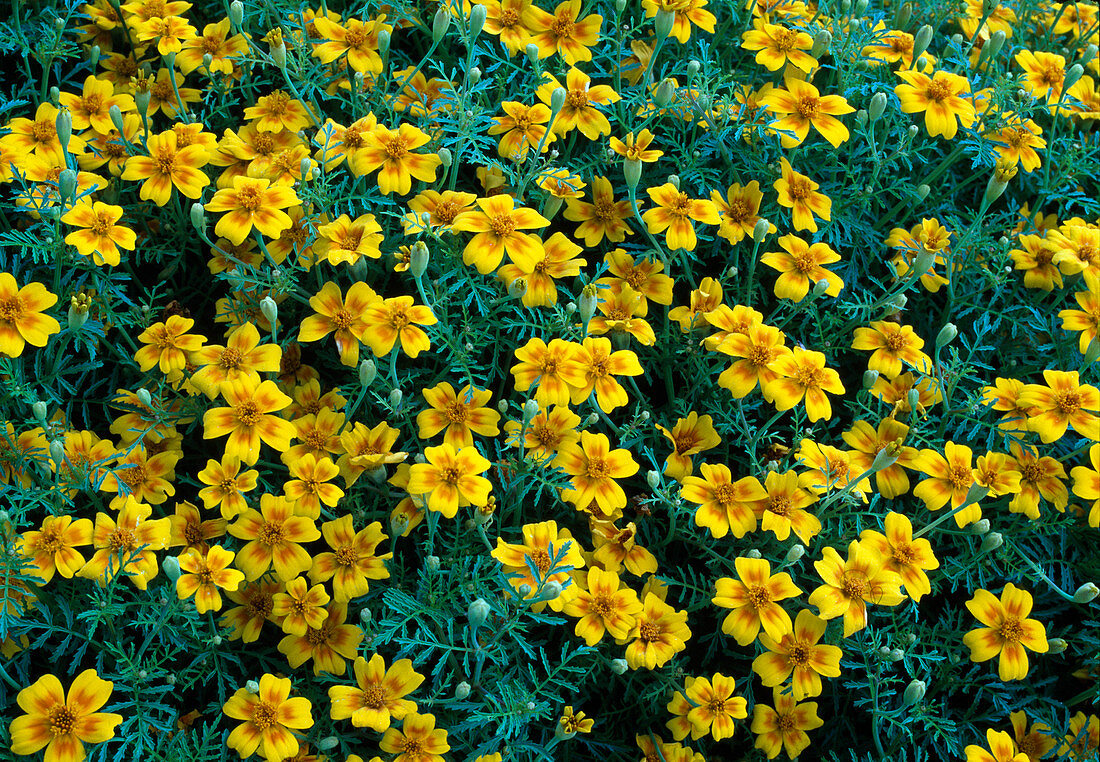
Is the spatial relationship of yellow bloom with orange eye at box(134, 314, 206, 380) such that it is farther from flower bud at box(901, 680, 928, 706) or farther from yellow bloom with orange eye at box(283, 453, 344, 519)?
flower bud at box(901, 680, 928, 706)

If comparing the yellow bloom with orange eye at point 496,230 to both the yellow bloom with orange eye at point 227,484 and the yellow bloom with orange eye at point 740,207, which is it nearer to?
the yellow bloom with orange eye at point 740,207

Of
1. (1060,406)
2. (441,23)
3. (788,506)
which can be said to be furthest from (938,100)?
(441,23)

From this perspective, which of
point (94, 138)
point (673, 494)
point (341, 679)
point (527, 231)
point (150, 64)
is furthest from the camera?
point (150, 64)

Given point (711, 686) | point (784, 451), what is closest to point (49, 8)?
point (784, 451)

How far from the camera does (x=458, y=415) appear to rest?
2.14 metres

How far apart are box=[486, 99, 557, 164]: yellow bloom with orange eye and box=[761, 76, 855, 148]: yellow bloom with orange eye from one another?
591mm

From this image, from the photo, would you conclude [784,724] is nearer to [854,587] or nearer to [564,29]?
[854,587]

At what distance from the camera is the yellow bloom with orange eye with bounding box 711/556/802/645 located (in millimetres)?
1964

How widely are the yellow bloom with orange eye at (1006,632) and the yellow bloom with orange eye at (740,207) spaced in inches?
40.9

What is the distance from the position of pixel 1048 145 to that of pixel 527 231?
1.62m

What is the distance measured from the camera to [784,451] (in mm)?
2250

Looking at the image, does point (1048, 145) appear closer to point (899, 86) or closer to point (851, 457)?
point (899, 86)

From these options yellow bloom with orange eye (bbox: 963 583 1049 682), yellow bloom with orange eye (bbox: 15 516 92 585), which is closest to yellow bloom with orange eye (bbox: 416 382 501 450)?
yellow bloom with orange eye (bbox: 15 516 92 585)

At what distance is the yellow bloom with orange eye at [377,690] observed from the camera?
185 centimetres
